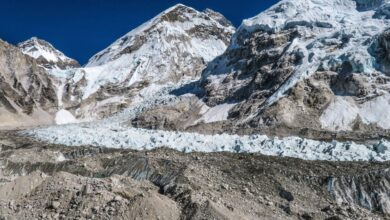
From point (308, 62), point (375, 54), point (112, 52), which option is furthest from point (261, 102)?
point (112, 52)

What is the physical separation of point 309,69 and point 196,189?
43.9 metres

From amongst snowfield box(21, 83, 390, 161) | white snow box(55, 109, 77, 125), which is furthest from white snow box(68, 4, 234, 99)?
snowfield box(21, 83, 390, 161)

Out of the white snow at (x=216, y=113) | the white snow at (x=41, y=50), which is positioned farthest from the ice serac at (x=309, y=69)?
the white snow at (x=41, y=50)

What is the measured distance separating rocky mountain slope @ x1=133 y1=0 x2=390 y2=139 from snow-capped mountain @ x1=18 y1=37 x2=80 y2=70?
316 ft

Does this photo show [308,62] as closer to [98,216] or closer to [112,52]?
[98,216]

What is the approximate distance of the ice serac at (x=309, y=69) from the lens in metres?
50.9

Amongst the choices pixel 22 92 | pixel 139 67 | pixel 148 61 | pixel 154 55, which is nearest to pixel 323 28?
pixel 22 92

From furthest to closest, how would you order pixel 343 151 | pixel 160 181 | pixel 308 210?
pixel 343 151 → pixel 160 181 → pixel 308 210

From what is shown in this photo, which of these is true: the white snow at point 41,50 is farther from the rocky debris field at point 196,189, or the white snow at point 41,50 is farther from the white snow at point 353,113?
the rocky debris field at point 196,189

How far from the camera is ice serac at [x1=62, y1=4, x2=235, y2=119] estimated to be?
100 meters

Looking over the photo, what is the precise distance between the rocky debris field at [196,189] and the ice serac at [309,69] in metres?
24.8

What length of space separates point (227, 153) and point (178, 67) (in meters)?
82.9

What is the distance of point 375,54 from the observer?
2199 inches

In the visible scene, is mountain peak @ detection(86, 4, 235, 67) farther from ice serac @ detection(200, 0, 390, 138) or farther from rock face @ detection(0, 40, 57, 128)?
ice serac @ detection(200, 0, 390, 138)
